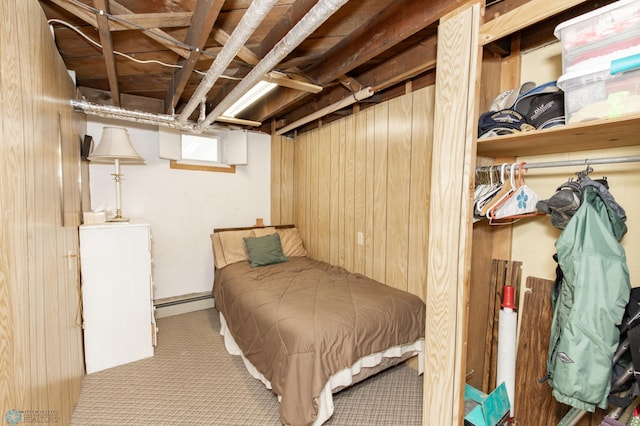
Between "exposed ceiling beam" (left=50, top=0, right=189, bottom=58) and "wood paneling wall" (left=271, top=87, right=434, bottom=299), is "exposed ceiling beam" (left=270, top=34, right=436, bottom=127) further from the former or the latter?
"exposed ceiling beam" (left=50, top=0, right=189, bottom=58)

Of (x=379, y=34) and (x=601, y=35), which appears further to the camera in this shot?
(x=379, y=34)

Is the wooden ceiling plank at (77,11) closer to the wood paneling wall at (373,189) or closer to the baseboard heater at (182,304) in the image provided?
the wood paneling wall at (373,189)

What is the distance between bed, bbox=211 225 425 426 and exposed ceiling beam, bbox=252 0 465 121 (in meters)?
1.78

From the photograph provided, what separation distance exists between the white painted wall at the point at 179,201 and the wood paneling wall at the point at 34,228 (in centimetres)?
129

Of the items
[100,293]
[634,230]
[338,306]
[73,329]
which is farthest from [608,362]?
[100,293]

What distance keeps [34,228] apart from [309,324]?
60.6 inches

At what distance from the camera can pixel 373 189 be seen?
290 centimetres

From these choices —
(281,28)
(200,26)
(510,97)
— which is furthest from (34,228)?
(510,97)

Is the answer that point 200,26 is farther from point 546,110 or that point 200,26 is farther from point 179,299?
point 179,299

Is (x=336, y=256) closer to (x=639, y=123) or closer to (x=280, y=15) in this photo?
(x=280, y=15)

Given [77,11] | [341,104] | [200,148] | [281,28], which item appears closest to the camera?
[77,11]

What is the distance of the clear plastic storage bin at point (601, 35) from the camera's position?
95cm

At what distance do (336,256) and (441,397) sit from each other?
2060mm

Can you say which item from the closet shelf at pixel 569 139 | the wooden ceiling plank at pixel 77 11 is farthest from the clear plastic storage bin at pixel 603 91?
the wooden ceiling plank at pixel 77 11
